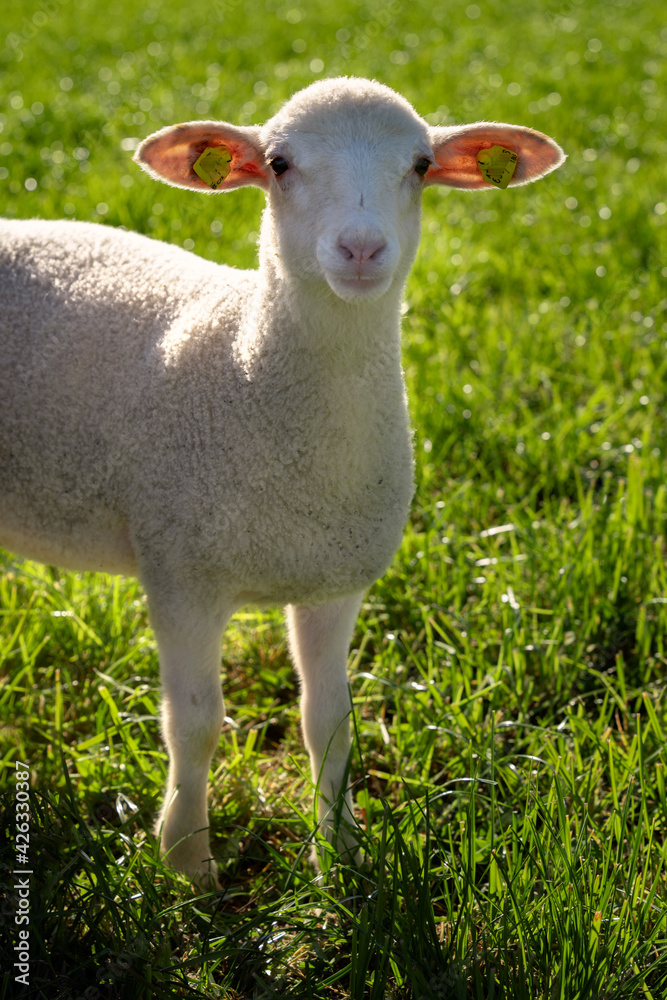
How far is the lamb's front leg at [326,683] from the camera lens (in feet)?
7.78

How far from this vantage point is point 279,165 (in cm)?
202

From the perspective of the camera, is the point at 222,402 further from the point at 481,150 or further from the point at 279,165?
the point at 481,150

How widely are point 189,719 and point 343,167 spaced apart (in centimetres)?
128

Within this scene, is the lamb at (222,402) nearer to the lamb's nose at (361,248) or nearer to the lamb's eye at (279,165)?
the lamb's eye at (279,165)

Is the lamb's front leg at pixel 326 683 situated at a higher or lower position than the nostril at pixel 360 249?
lower

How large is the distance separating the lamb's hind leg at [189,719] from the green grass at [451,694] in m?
0.09

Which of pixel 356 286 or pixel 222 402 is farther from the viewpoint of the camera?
pixel 222 402

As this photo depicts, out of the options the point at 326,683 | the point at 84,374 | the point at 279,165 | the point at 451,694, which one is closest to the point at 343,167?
the point at 279,165

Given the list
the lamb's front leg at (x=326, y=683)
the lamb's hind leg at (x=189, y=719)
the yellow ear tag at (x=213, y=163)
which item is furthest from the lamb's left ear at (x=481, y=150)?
the lamb's hind leg at (x=189, y=719)

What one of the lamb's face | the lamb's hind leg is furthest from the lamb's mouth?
the lamb's hind leg

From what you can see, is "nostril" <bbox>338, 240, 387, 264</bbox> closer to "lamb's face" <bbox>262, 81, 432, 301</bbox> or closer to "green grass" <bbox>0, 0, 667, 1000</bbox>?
"lamb's face" <bbox>262, 81, 432, 301</bbox>

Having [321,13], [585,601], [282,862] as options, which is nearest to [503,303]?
[585,601]

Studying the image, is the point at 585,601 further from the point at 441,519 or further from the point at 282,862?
the point at 282,862

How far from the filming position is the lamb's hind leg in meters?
2.15
